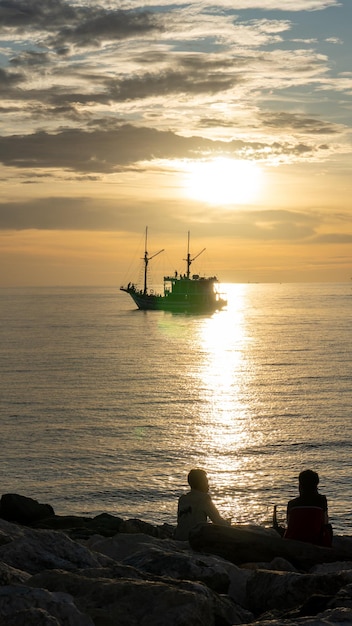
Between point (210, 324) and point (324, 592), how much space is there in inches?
6155

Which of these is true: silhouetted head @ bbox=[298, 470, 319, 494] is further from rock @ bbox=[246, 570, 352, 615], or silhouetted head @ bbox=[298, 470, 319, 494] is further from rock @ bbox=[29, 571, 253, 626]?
rock @ bbox=[29, 571, 253, 626]

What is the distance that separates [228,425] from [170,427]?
4.28 m

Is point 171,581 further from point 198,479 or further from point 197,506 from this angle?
point 197,506

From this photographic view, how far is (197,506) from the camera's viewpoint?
11.2 m

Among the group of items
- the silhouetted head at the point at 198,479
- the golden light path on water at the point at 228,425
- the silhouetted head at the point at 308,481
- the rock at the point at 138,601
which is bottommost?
the golden light path on water at the point at 228,425

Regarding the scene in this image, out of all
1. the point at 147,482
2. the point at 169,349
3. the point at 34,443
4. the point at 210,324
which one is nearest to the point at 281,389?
the point at 34,443

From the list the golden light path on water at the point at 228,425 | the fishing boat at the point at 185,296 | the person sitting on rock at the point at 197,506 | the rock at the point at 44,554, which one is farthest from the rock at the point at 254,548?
the fishing boat at the point at 185,296

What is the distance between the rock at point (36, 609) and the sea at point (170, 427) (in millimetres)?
18526

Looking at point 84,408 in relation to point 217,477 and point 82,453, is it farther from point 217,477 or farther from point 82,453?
point 217,477

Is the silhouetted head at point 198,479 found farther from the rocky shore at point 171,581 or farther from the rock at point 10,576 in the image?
the rock at point 10,576

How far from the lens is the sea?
28516 mm

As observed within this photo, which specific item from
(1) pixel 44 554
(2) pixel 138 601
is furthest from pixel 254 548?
(2) pixel 138 601

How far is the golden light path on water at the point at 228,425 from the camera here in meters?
29.5

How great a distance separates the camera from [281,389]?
2486 inches
